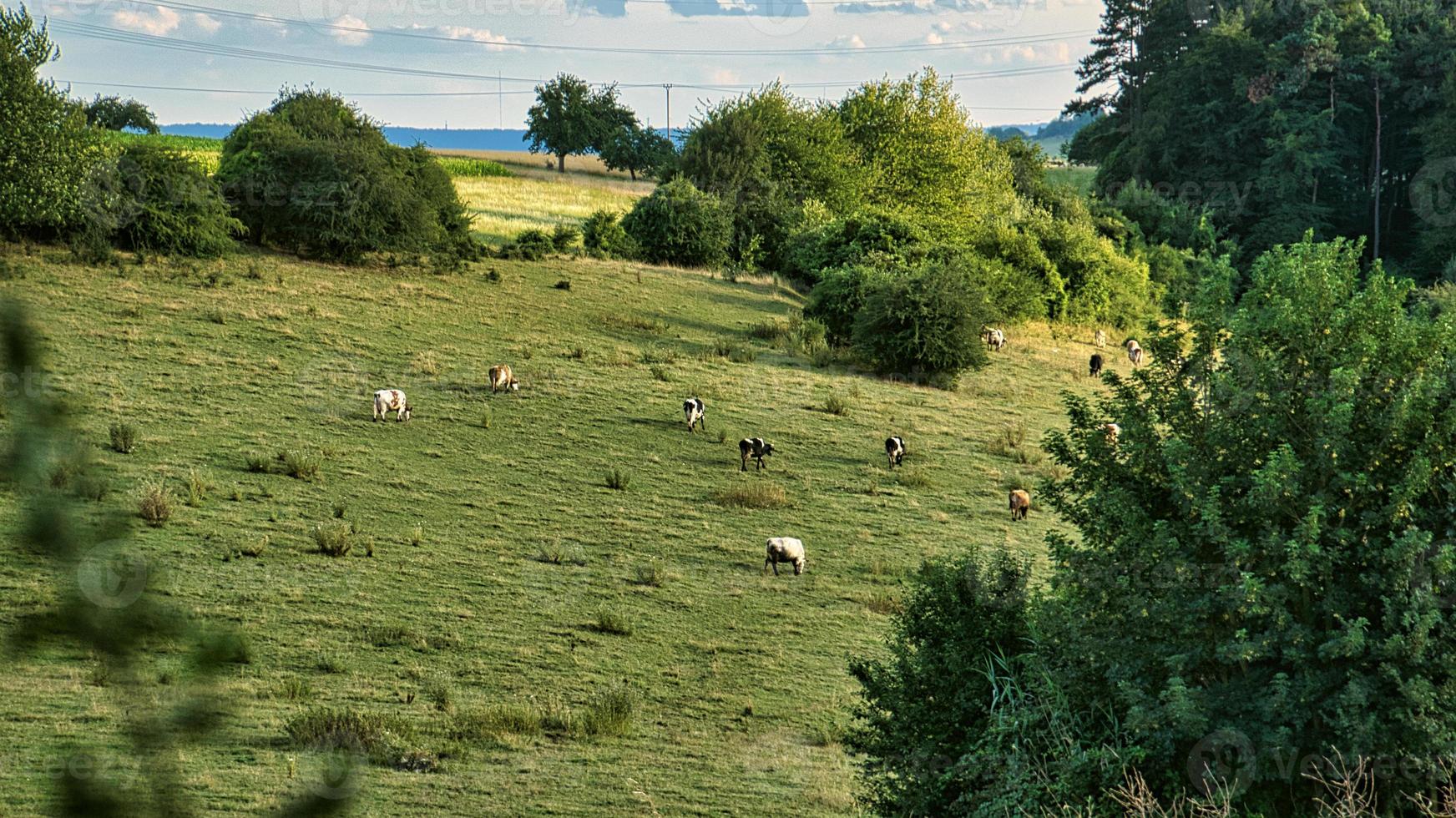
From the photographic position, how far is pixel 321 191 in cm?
3847

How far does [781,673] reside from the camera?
14359 millimetres

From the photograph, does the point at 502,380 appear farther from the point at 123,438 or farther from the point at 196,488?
the point at 196,488

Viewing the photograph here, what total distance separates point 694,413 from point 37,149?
2093cm

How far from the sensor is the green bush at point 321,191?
126ft

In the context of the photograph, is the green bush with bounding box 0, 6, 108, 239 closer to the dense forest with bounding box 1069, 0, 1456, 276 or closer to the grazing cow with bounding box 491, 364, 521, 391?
A: the grazing cow with bounding box 491, 364, 521, 391

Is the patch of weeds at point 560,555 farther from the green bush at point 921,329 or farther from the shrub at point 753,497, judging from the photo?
the green bush at point 921,329

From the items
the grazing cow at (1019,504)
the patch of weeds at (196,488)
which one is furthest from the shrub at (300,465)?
the grazing cow at (1019,504)

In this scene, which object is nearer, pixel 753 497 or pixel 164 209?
pixel 753 497

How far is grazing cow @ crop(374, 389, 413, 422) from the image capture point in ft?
80.9

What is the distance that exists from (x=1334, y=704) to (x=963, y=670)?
2889 mm

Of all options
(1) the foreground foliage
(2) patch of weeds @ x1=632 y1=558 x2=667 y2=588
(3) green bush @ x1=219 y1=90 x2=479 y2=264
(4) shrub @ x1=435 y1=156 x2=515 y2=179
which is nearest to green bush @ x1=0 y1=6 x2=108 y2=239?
(3) green bush @ x1=219 y1=90 x2=479 y2=264

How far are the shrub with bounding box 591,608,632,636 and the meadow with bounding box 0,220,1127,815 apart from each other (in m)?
0.03

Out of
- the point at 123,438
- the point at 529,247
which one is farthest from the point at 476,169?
the point at 123,438

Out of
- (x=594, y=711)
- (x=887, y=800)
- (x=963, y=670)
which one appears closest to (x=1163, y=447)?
(x=963, y=670)
